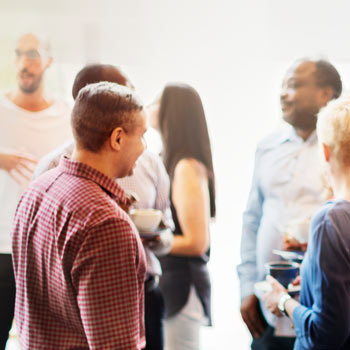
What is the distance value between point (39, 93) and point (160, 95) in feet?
1.73

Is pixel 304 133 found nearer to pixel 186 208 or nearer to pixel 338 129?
pixel 186 208

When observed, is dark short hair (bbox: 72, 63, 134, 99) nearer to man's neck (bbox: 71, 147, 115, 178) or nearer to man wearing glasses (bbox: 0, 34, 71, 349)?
man wearing glasses (bbox: 0, 34, 71, 349)

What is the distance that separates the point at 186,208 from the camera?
2.27m

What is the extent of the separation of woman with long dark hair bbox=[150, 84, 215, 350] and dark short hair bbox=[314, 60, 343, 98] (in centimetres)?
58

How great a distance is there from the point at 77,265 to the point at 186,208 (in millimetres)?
1061

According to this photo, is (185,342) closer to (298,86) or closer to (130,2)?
(298,86)

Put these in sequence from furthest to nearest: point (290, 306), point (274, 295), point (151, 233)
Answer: point (151, 233) → point (274, 295) → point (290, 306)

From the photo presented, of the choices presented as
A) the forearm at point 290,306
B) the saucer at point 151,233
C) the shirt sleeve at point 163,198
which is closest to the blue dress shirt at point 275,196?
the shirt sleeve at point 163,198

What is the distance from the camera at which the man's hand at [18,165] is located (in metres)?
2.24

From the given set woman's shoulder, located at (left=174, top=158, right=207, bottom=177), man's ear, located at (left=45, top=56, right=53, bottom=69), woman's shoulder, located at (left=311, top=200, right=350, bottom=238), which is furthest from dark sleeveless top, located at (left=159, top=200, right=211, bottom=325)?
woman's shoulder, located at (left=311, top=200, right=350, bottom=238)

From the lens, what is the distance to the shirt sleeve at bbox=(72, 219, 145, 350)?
1242mm

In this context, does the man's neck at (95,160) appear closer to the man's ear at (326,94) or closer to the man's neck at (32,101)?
the man's neck at (32,101)

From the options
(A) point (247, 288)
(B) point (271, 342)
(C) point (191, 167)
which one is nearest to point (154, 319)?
(A) point (247, 288)

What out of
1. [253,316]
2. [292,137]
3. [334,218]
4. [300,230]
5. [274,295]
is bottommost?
[253,316]
